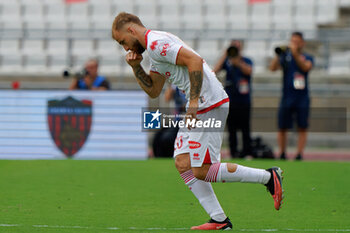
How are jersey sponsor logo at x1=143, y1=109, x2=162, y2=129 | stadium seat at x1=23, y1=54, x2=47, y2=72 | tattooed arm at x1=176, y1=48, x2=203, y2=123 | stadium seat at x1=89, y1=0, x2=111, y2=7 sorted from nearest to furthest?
tattooed arm at x1=176, y1=48, x2=203, y2=123 → jersey sponsor logo at x1=143, y1=109, x2=162, y2=129 → stadium seat at x1=23, y1=54, x2=47, y2=72 → stadium seat at x1=89, y1=0, x2=111, y2=7

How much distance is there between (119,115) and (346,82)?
20.4 ft

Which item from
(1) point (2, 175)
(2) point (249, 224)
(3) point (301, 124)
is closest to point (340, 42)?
(3) point (301, 124)

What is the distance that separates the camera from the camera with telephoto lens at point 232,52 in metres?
12.0

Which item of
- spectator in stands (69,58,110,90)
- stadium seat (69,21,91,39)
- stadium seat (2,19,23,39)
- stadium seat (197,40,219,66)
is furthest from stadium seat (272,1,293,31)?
spectator in stands (69,58,110,90)

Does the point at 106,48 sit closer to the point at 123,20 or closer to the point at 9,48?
the point at 9,48

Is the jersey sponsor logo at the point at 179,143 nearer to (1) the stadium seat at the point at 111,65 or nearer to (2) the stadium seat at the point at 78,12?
(1) the stadium seat at the point at 111,65

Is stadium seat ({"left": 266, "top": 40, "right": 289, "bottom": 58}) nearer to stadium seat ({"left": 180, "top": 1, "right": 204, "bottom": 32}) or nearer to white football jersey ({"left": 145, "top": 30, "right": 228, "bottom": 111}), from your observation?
stadium seat ({"left": 180, "top": 1, "right": 204, "bottom": 32})

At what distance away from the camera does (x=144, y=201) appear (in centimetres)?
730

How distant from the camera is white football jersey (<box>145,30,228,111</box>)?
17.1 feet

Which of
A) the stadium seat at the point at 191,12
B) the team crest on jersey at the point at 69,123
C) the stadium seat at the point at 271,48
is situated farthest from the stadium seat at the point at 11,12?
the team crest on jersey at the point at 69,123

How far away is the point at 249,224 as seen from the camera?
230 inches

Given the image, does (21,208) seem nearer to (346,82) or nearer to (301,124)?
(301,124)

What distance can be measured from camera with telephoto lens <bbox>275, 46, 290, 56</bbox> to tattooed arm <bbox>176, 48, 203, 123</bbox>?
267 inches

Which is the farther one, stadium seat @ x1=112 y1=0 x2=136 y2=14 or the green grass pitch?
stadium seat @ x1=112 y1=0 x2=136 y2=14
